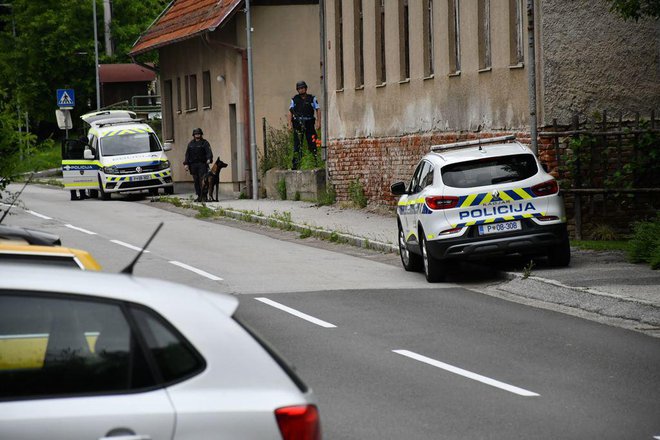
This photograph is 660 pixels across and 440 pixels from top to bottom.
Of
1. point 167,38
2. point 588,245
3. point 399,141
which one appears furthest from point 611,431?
point 167,38

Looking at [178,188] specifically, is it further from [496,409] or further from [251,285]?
[496,409]

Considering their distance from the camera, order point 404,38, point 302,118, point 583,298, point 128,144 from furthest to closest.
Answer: point 128,144 → point 302,118 → point 404,38 → point 583,298

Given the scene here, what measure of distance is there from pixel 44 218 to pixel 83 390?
27187 millimetres

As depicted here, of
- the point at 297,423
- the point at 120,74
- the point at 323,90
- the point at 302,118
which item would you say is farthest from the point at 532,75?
the point at 120,74

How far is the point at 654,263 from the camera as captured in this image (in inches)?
658

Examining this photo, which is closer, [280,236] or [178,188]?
[280,236]

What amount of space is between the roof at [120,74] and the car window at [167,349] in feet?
185

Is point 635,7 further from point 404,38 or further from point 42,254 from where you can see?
point 404,38

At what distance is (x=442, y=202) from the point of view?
16.9 metres

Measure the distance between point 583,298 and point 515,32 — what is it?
30.0ft

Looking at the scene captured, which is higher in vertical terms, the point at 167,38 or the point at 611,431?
the point at 167,38

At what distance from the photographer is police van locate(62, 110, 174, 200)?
130ft

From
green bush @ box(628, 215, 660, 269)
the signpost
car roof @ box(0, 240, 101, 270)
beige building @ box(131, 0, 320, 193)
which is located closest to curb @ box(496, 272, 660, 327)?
green bush @ box(628, 215, 660, 269)

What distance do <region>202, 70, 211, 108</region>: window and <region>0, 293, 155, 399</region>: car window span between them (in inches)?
1503
